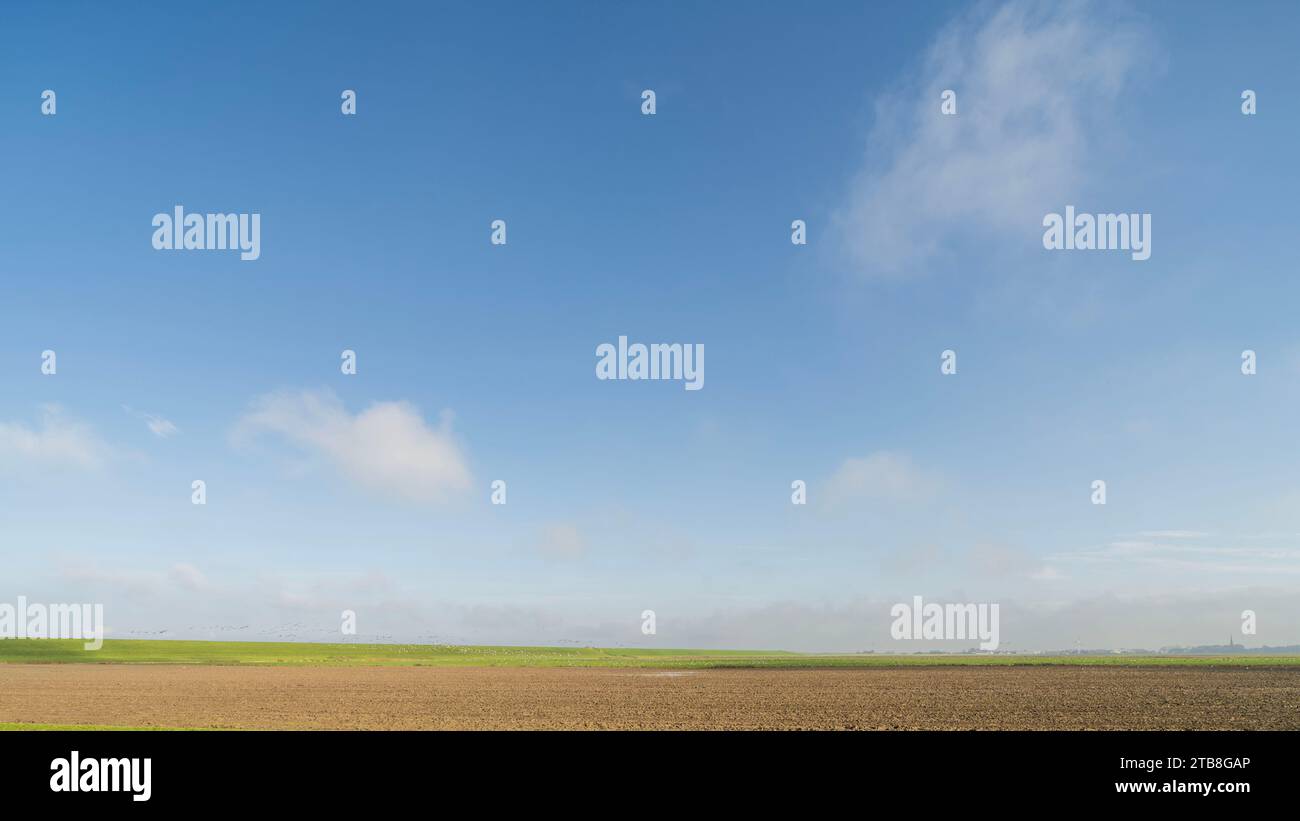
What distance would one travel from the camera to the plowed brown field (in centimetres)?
3941

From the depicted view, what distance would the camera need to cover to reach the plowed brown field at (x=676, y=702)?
39406mm

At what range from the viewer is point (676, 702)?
49125 millimetres

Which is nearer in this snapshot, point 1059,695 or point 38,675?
point 1059,695

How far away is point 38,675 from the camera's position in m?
85.2
